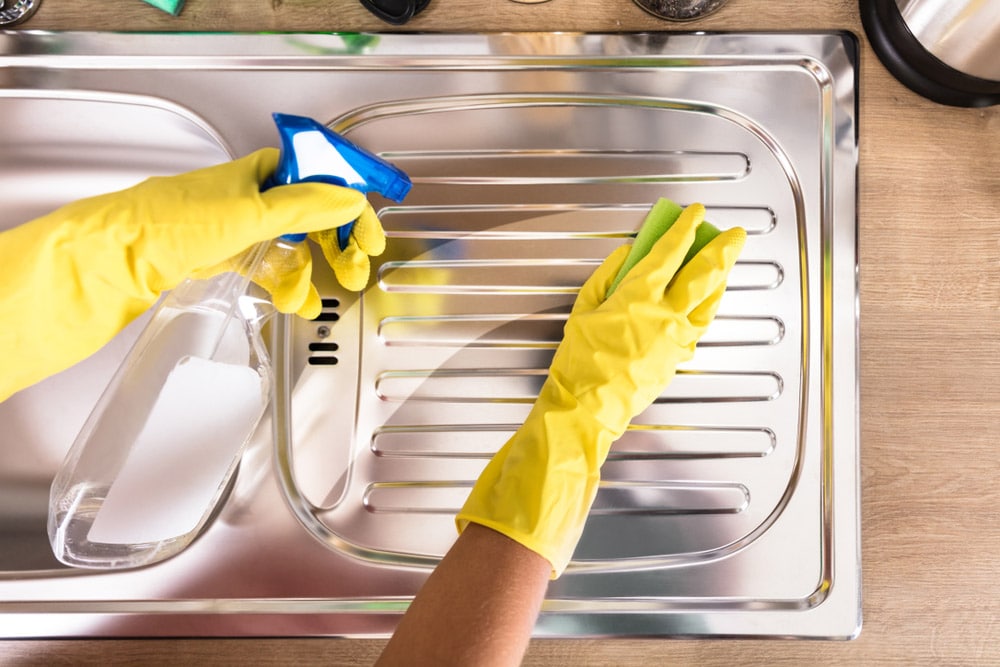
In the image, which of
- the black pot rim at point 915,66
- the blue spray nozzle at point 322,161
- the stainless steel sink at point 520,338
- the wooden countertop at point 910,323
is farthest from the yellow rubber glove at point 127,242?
the black pot rim at point 915,66

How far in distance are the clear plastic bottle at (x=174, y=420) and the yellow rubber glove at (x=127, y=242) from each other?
0.21 feet

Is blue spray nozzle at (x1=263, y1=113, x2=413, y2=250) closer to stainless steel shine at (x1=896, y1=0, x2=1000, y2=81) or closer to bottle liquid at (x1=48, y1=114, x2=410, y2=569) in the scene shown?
bottle liquid at (x1=48, y1=114, x2=410, y2=569)

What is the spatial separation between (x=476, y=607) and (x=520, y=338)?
31cm

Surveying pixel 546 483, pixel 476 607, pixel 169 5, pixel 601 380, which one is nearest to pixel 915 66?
pixel 601 380

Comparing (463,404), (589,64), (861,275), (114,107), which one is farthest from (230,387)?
(861,275)

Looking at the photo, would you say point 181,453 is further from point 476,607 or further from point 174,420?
point 476,607

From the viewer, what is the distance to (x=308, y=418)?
0.72 m

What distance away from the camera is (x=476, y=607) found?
0.52m

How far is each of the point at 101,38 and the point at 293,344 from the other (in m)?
0.43

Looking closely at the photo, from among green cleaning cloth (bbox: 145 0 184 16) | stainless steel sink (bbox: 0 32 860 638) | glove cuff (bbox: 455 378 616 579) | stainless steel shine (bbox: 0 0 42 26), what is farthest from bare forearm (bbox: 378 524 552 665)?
stainless steel shine (bbox: 0 0 42 26)

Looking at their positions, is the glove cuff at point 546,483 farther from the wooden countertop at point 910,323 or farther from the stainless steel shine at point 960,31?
the stainless steel shine at point 960,31

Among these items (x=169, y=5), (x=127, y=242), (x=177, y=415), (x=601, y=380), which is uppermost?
(x=169, y=5)

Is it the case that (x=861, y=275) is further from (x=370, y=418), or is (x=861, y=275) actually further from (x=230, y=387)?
(x=230, y=387)

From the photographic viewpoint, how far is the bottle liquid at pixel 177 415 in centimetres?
58
